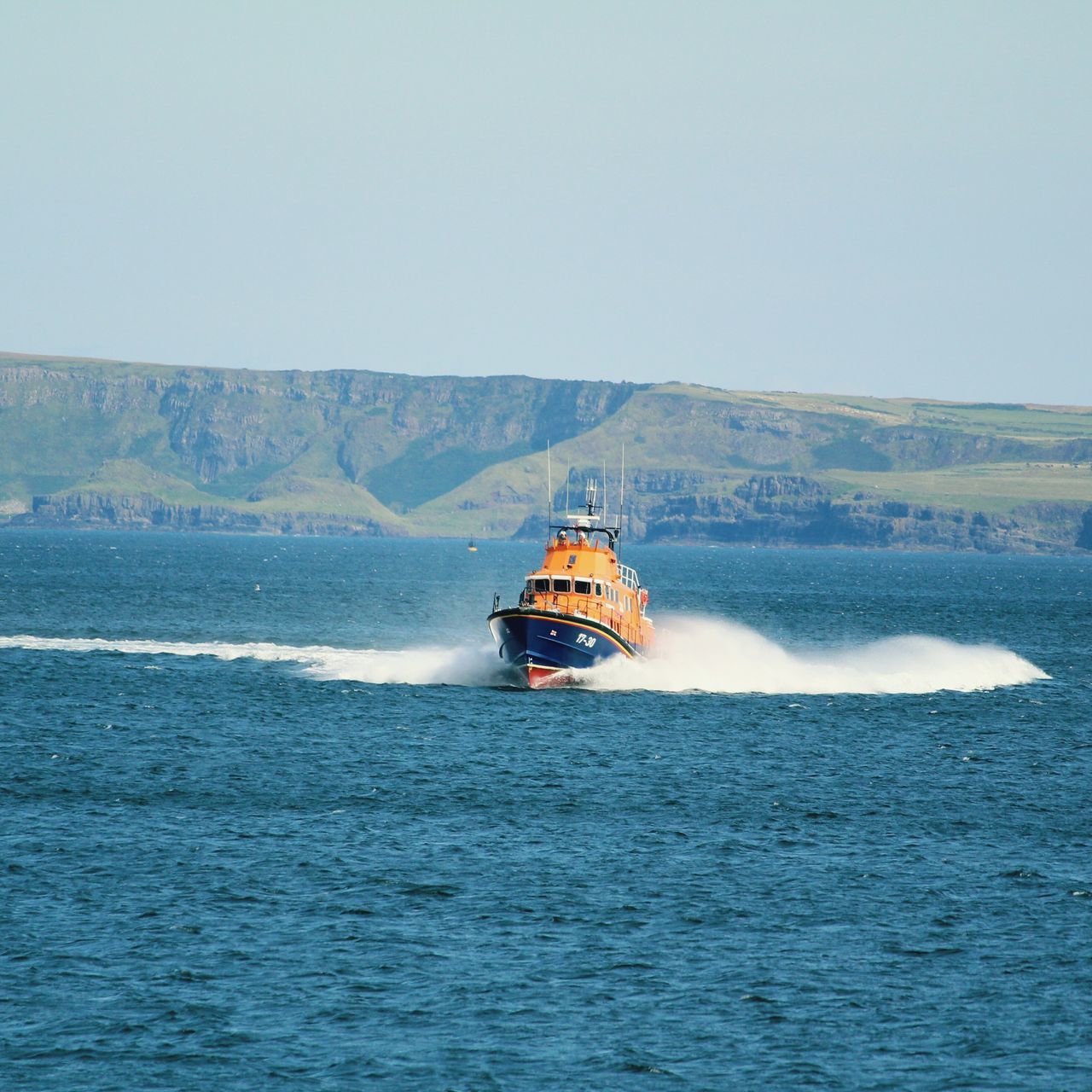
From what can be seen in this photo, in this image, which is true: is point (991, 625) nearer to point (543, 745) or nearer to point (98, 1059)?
point (543, 745)

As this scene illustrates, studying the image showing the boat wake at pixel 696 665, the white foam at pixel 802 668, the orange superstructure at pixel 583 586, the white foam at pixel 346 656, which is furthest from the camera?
the white foam at pixel 346 656

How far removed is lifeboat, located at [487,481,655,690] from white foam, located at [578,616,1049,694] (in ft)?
5.16

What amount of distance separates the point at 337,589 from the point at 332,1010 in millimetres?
149009

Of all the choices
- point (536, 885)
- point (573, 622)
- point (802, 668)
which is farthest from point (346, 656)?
point (536, 885)

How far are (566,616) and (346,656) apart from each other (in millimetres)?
25765

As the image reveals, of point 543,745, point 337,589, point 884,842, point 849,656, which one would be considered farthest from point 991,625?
point 884,842

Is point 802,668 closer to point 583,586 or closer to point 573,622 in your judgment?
point 583,586

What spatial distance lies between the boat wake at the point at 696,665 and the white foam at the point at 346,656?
6 cm

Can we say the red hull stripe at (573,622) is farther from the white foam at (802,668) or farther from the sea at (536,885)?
the sea at (536,885)

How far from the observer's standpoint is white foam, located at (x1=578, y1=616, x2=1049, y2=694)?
8481 centimetres

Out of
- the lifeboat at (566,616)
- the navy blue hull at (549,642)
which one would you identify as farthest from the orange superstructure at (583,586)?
the navy blue hull at (549,642)

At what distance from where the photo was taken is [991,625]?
146500mm

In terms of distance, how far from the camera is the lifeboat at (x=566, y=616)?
76375mm

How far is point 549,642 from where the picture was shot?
253ft
